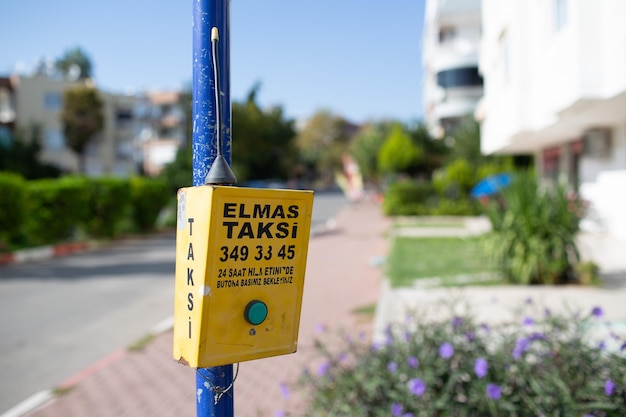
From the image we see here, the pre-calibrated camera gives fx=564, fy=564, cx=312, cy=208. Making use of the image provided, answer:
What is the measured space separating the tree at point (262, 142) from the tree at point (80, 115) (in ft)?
37.2

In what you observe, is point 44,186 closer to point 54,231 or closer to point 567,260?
point 54,231

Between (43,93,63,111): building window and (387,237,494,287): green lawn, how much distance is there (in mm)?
40196

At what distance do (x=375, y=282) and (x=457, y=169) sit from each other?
64.5ft

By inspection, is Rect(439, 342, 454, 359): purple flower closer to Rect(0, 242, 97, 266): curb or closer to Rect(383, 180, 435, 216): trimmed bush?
Rect(0, 242, 97, 266): curb

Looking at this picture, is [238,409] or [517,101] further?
[517,101]

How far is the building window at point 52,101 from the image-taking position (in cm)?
4694

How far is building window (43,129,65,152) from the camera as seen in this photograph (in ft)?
156

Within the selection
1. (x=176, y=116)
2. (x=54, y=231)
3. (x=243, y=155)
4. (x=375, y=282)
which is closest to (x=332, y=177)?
(x=176, y=116)

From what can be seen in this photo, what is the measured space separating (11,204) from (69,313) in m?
8.86

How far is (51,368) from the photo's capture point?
601 cm

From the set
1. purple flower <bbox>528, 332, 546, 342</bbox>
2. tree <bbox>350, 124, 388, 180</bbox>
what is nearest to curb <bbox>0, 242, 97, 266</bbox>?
purple flower <bbox>528, 332, 546, 342</bbox>

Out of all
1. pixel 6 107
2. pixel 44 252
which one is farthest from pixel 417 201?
pixel 6 107

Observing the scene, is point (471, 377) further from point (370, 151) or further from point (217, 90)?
point (370, 151)

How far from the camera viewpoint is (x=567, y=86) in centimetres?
859
